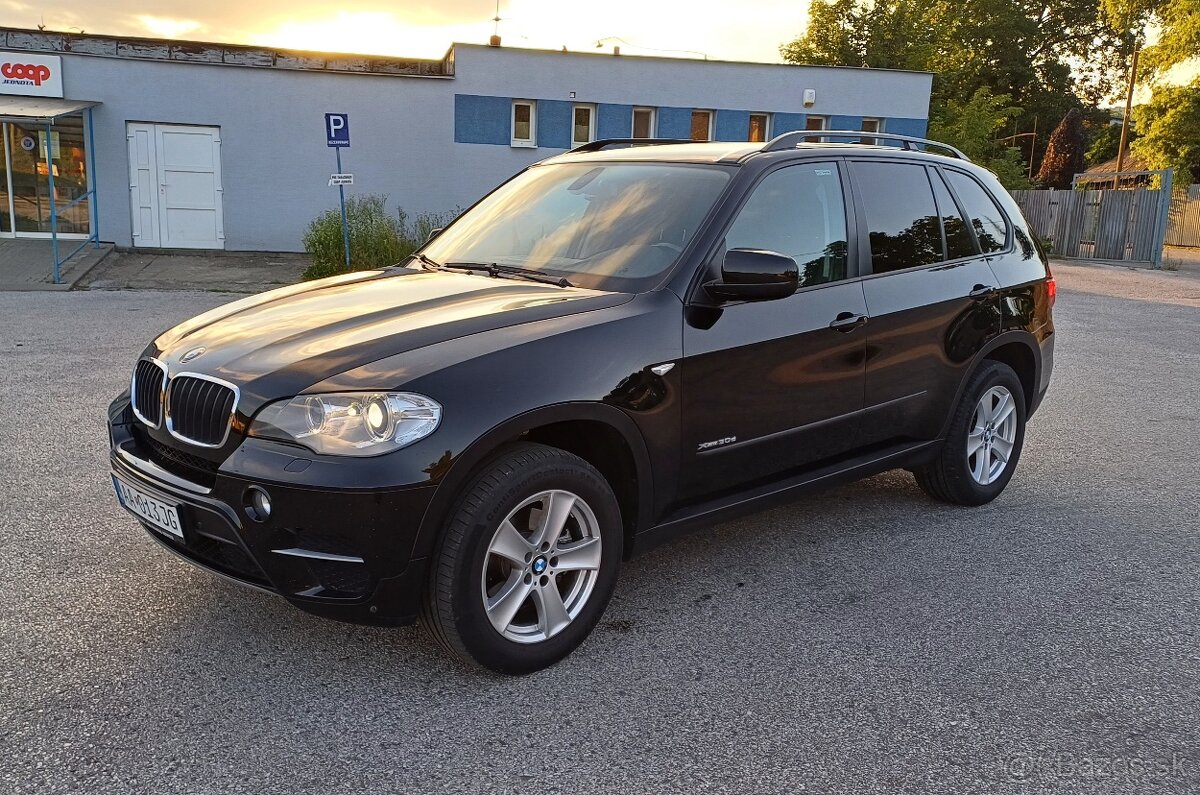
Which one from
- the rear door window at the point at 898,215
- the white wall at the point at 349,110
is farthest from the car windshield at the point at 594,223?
the white wall at the point at 349,110

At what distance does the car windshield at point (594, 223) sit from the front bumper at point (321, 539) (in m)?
1.32

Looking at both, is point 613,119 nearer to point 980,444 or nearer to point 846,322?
point 980,444

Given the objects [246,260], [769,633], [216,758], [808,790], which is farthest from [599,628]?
[246,260]

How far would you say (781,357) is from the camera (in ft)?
12.7

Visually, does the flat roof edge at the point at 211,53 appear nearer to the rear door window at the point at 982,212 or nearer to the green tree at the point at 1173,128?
the rear door window at the point at 982,212

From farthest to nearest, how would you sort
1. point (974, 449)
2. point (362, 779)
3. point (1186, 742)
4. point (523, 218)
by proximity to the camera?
point (974, 449) < point (523, 218) < point (1186, 742) < point (362, 779)

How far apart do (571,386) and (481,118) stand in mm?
22389

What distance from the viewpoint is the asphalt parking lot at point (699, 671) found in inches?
108

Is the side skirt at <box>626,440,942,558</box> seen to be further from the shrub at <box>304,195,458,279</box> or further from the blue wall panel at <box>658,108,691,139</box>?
the blue wall panel at <box>658,108,691,139</box>

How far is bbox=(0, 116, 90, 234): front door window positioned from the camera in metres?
21.4

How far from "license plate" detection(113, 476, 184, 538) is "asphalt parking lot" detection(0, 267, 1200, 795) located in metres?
0.47

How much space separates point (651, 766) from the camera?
2758mm

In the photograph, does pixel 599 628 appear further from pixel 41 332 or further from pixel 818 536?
pixel 41 332

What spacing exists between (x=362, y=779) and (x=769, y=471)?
202cm
